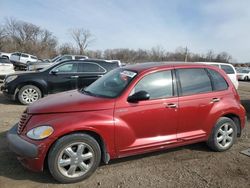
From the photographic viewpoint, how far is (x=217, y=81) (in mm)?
5188

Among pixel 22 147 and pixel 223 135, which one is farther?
pixel 223 135

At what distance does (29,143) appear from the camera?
370 centimetres

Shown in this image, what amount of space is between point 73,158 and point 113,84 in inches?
55.7

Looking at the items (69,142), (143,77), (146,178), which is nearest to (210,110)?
(143,77)

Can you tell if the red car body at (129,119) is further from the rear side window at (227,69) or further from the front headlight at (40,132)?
the rear side window at (227,69)

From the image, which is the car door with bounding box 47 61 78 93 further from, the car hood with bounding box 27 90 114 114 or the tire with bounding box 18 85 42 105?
the car hood with bounding box 27 90 114 114

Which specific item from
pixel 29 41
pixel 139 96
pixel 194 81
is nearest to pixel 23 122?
pixel 139 96

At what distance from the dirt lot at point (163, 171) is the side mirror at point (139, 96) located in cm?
108

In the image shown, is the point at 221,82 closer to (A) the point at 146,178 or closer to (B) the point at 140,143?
(B) the point at 140,143

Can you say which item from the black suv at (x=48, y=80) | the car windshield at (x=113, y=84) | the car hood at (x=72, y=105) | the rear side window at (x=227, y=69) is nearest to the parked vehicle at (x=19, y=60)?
Answer: the rear side window at (x=227, y=69)

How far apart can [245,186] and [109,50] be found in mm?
76619

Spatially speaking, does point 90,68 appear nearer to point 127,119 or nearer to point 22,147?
point 127,119

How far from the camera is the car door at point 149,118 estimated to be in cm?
418

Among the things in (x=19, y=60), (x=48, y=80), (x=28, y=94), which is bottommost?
(x=28, y=94)
